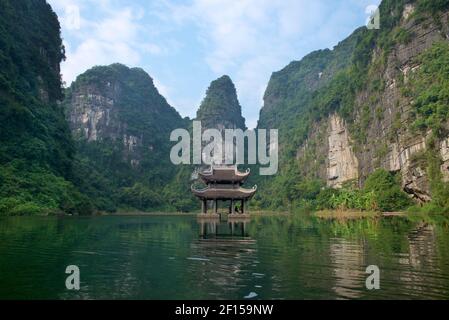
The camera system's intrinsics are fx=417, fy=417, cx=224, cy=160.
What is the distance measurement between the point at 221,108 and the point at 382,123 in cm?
7448

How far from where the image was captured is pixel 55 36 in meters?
73.6

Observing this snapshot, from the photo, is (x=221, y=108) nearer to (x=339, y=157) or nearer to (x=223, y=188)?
(x=339, y=157)

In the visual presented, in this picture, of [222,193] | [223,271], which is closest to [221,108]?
[222,193]

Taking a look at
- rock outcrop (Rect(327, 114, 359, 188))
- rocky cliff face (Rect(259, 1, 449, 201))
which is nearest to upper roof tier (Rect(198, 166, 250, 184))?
rocky cliff face (Rect(259, 1, 449, 201))

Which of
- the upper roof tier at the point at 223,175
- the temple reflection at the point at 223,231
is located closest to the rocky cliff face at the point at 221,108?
the upper roof tier at the point at 223,175

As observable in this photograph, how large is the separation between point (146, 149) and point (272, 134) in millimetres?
41976

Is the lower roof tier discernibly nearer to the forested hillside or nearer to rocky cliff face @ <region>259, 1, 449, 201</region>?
the forested hillside

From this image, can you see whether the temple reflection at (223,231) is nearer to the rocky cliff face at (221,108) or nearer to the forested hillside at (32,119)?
the forested hillside at (32,119)

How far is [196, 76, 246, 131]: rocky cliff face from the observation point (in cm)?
13448

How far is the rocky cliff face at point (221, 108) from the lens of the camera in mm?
134475

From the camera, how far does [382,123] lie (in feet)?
221

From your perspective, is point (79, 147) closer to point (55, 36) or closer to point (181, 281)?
point (55, 36)
